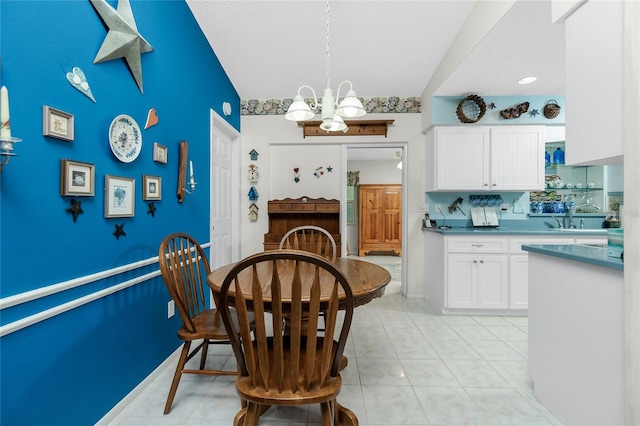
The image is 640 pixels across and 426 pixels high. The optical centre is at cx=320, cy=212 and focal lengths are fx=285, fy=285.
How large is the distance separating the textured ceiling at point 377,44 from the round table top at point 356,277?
1.93 meters

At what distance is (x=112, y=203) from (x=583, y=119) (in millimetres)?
2330

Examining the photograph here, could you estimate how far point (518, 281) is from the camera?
9.79 feet

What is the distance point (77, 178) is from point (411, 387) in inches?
84.3

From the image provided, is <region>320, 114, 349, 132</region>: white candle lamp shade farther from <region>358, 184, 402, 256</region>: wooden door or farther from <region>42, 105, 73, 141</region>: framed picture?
<region>358, 184, 402, 256</region>: wooden door

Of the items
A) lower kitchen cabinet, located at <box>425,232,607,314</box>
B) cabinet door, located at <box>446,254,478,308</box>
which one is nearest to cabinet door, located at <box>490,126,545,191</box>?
lower kitchen cabinet, located at <box>425,232,607,314</box>

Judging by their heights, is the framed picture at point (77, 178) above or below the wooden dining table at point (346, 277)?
above

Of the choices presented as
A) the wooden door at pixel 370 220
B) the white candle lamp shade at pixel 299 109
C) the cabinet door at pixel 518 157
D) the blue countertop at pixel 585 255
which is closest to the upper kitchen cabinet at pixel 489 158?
the cabinet door at pixel 518 157

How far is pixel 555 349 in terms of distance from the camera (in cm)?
150

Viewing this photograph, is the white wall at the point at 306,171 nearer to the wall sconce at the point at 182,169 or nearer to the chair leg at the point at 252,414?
the wall sconce at the point at 182,169

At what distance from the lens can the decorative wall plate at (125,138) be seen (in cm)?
149

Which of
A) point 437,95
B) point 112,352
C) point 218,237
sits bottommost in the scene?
point 112,352

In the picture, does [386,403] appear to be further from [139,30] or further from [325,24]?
[325,24]

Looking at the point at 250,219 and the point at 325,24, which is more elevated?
the point at 325,24

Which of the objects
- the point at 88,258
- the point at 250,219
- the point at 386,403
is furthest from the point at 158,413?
the point at 250,219
